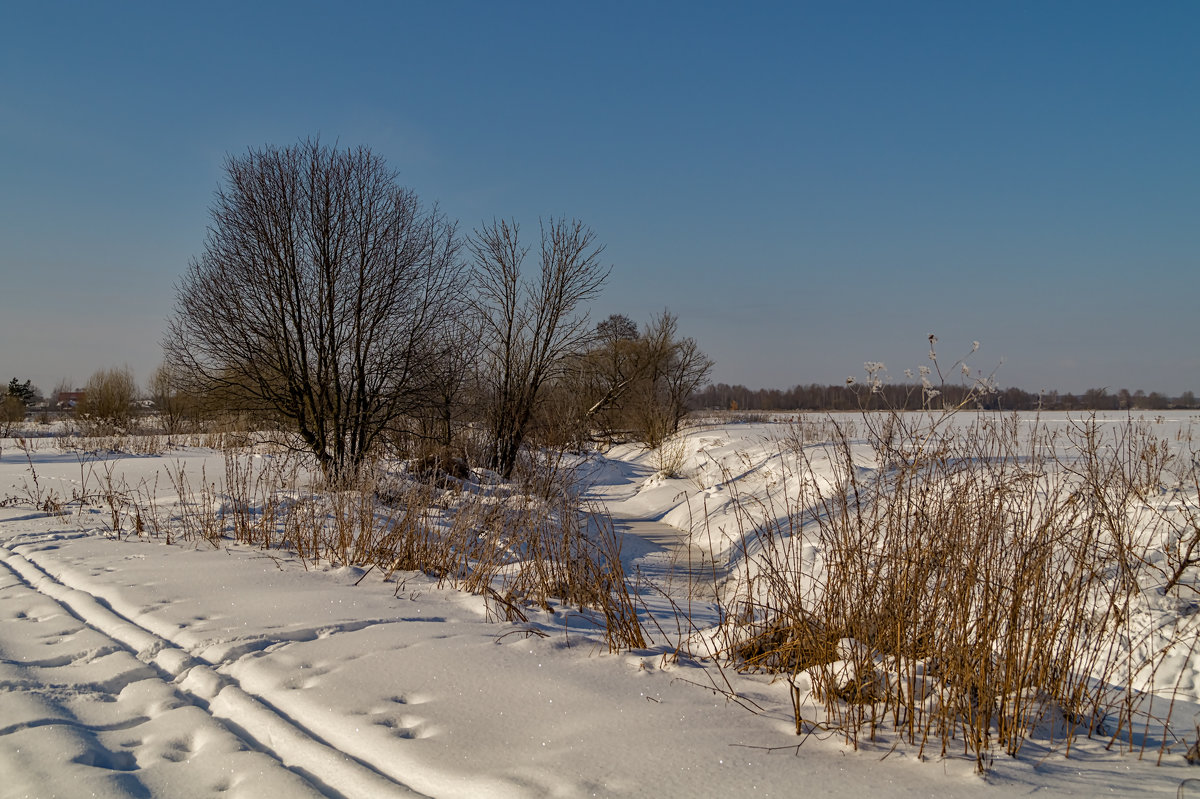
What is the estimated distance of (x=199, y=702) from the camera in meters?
3.07

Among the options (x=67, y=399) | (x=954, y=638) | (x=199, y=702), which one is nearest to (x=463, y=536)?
(x=199, y=702)

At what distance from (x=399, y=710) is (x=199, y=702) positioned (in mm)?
987

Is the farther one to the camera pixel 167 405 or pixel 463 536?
pixel 167 405

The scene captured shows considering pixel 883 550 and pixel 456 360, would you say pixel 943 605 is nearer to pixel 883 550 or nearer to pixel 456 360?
pixel 883 550

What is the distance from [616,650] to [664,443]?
16.8 meters

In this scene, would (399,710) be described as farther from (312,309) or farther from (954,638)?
(312,309)

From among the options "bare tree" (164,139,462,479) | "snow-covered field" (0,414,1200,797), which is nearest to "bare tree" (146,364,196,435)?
"bare tree" (164,139,462,479)

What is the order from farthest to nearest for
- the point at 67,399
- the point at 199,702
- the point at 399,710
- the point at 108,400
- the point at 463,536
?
the point at 67,399, the point at 108,400, the point at 463,536, the point at 199,702, the point at 399,710

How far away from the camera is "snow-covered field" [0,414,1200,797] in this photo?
Result: 2350 mm

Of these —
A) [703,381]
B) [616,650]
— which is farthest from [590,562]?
[703,381]

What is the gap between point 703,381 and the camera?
103 ft

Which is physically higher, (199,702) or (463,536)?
(463,536)

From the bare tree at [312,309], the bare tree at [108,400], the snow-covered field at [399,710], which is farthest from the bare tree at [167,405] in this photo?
the snow-covered field at [399,710]

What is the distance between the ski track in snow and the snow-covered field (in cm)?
1
